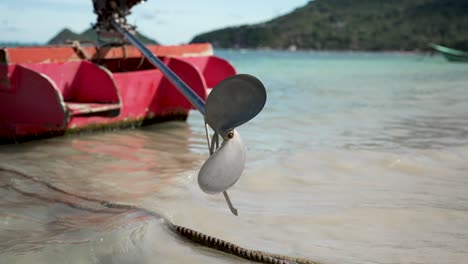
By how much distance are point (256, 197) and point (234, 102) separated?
1.53 m

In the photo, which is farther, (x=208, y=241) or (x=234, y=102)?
(x=208, y=241)

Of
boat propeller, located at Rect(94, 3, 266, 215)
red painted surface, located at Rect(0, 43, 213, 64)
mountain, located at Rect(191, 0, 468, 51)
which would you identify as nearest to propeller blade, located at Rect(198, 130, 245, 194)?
boat propeller, located at Rect(94, 3, 266, 215)

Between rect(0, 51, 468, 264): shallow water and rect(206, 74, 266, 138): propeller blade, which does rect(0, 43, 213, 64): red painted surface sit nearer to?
rect(0, 51, 468, 264): shallow water

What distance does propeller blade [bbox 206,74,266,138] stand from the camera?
2.39m

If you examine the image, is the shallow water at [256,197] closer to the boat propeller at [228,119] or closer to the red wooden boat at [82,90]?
the red wooden boat at [82,90]

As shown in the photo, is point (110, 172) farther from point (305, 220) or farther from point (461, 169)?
point (461, 169)

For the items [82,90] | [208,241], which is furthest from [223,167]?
[82,90]

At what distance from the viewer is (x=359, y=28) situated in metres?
124

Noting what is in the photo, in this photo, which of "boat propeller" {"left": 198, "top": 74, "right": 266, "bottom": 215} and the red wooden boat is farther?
the red wooden boat

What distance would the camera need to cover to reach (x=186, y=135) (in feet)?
21.5

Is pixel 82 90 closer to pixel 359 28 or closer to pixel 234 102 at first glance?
pixel 234 102

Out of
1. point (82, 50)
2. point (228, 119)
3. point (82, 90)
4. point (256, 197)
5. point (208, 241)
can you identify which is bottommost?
point (256, 197)

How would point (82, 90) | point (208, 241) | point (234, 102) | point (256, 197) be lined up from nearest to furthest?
point (234, 102) → point (208, 241) → point (256, 197) → point (82, 90)

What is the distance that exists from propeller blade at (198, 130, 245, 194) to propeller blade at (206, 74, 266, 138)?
0.08m
